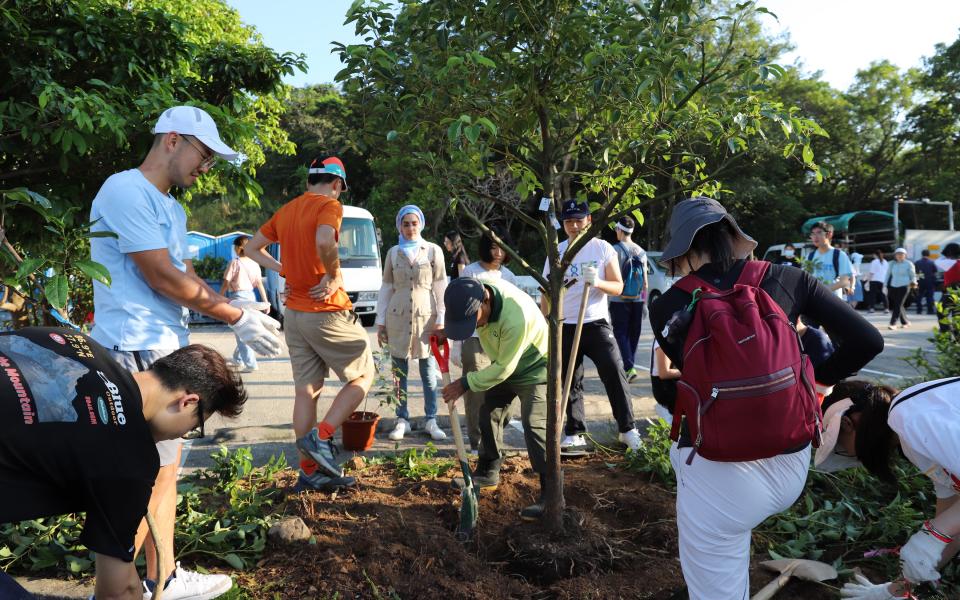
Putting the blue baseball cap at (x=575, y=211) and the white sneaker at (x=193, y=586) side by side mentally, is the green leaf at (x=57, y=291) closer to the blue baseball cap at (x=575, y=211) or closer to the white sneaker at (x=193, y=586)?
the white sneaker at (x=193, y=586)

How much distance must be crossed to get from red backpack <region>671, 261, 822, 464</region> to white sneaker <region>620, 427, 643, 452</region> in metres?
2.58

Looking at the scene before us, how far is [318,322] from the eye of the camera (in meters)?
3.88

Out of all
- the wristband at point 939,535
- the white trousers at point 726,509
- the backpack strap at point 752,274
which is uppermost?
the backpack strap at point 752,274

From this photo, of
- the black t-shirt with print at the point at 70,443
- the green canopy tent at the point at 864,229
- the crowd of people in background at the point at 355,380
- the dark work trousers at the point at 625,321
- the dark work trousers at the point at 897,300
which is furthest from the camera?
the green canopy tent at the point at 864,229

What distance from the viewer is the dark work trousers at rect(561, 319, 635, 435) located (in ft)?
15.6

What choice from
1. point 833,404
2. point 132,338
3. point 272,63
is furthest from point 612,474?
point 272,63

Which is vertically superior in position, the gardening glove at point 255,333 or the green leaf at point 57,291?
the green leaf at point 57,291

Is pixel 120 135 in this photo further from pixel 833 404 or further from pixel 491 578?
pixel 833 404

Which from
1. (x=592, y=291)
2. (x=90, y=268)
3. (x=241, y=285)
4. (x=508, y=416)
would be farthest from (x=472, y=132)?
(x=241, y=285)

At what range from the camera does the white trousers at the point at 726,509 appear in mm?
2096

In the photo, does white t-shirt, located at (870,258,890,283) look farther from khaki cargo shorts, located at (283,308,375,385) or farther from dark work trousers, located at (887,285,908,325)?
khaki cargo shorts, located at (283,308,375,385)

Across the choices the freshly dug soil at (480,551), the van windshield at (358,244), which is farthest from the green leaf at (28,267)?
the van windshield at (358,244)

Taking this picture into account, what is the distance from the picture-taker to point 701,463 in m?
2.16

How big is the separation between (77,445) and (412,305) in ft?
12.9
